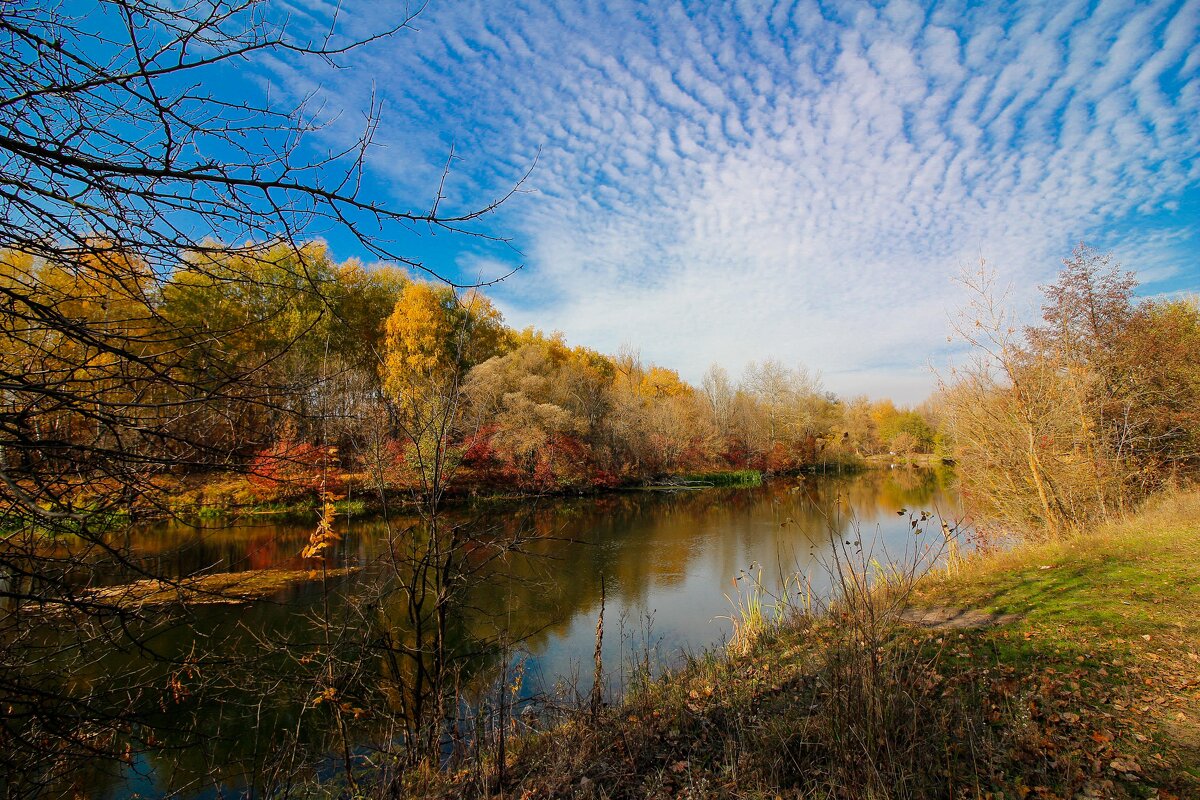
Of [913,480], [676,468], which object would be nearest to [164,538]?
[676,468]

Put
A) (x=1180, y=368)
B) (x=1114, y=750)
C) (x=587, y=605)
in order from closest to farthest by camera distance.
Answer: (x=1114, y=750)
(x=587, y=605)
(x=1180, y=368)

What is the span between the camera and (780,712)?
421 centimetres

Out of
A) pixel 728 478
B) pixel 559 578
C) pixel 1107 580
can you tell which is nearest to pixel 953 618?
pixel 1107 580

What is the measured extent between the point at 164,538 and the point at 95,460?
721 inches

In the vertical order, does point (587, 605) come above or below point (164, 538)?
below

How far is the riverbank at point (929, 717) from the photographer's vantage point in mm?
2975

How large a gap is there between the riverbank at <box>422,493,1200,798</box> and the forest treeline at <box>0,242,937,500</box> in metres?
1.85

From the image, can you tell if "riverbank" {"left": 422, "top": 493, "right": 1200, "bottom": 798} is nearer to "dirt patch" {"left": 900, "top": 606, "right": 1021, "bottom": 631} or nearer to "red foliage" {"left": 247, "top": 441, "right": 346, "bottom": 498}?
"dirt patch" {"left": 900, "top": 606, "right": 1021, "bottom": 631}

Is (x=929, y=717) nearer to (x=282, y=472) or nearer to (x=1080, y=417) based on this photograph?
(x=282, y=472)

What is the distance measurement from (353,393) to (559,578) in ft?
31.8

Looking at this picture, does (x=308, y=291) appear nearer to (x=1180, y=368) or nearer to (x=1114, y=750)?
(x=1114, y=750)

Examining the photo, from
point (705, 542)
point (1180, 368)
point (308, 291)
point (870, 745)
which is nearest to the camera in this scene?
point (308, 291)

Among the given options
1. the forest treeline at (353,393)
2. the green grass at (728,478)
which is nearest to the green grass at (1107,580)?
the forest treeline at (353,393)

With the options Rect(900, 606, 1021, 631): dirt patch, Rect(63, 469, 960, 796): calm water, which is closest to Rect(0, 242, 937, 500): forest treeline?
Rect(63, 469, 960, 796): calm water
